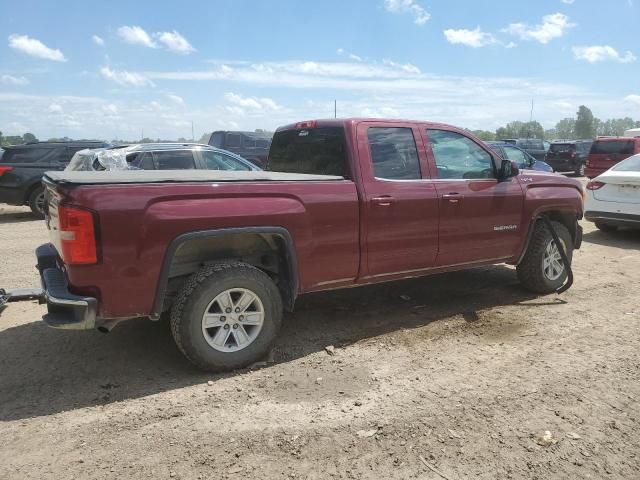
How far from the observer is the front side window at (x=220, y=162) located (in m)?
9.87

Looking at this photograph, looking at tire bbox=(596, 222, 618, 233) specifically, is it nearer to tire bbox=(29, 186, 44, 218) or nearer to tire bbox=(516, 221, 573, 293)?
tire bbox=(516, 221, 573, 293)

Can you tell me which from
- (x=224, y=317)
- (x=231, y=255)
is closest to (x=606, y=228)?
(x=231, y=255)

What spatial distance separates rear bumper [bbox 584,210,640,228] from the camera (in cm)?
895

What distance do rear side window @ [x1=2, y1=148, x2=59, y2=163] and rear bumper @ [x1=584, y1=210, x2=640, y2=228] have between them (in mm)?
11549

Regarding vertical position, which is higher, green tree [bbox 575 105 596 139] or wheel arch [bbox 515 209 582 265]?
green tree [bbox 575 105 596 139]

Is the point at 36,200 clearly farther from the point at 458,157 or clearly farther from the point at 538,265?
the point at 538,265

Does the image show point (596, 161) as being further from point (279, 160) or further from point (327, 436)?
point (327, 436)

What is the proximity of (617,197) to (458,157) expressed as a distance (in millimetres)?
5523

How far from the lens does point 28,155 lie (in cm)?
1218

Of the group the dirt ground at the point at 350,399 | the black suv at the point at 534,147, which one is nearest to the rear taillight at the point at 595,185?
the dirt ground at the point at 350,399

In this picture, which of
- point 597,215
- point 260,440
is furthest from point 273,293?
point 597,215

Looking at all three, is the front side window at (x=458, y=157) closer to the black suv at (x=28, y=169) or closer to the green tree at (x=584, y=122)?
the black suv at (x=28, y=169)

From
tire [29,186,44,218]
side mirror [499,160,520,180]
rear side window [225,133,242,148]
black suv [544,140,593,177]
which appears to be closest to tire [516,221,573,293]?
side mirror [499,160,520,180]

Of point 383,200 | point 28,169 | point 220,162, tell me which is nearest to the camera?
point 383,200
